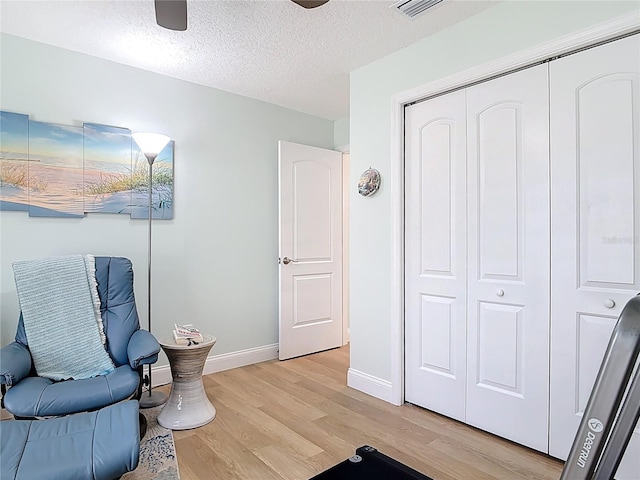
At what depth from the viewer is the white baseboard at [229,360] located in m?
3.24

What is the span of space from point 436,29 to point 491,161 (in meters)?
0.93

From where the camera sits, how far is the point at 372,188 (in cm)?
300

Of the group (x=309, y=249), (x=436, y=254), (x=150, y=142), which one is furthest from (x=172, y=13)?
(x=309, y=249)

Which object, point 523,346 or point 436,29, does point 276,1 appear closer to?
point 436,29

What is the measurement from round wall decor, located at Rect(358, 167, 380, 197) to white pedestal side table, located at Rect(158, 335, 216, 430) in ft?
5.11

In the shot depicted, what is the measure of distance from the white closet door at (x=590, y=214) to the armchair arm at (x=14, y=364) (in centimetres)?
276

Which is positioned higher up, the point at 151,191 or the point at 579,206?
the point at 151,191

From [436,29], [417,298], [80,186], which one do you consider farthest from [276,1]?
[417,298]

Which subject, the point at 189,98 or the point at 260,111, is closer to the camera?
the point at 189,98

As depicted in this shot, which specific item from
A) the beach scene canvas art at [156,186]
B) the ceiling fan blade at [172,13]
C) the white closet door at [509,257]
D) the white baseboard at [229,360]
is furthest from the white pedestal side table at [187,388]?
the ceiling fan blade at [172,13]

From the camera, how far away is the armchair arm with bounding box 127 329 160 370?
2230 mm

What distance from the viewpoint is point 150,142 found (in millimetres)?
2775

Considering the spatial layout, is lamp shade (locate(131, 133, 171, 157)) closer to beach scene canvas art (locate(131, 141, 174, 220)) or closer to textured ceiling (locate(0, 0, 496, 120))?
beach scene canvas art (locate(131, 141, 174, 220))

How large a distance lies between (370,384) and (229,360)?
1.33 m
